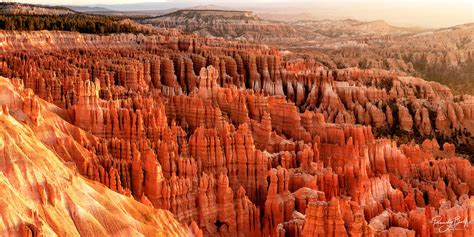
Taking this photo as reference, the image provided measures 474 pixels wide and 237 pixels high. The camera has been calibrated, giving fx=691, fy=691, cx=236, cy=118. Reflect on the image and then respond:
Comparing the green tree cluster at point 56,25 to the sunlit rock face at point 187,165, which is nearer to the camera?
the sunlit rock face at point 187,165

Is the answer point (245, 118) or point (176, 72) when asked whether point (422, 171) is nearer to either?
point (245, 118)

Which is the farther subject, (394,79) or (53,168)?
(394,79)

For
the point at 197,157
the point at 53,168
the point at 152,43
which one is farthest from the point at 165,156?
the point at 152,43

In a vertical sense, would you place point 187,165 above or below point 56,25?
below

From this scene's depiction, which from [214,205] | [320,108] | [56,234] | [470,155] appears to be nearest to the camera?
[56,234]

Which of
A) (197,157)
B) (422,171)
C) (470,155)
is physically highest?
(197,157)

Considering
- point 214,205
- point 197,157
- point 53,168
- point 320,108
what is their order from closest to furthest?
point 53,168
point 214,205
point 197,157
point 320,108

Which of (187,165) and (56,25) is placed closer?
(187,165)

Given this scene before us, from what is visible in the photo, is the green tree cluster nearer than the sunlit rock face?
No
